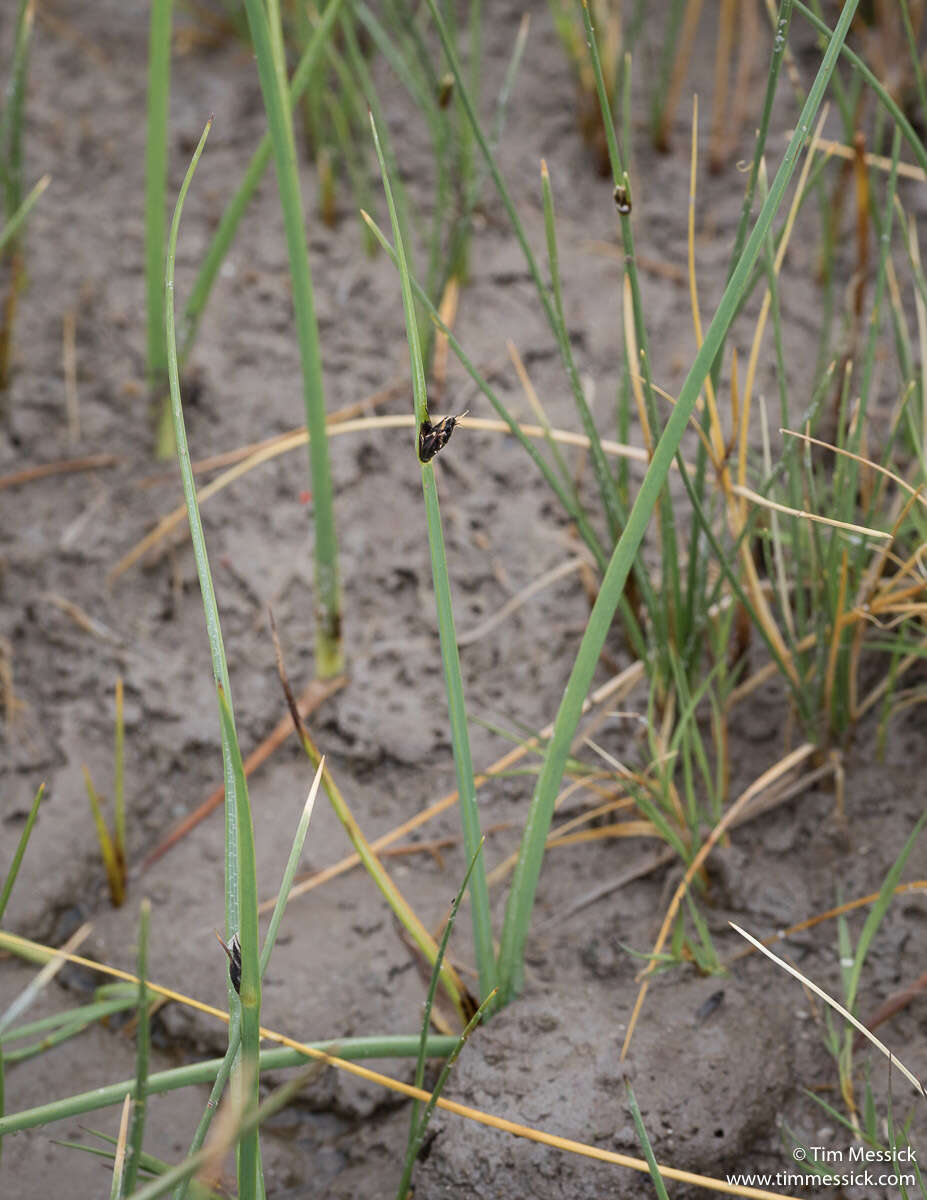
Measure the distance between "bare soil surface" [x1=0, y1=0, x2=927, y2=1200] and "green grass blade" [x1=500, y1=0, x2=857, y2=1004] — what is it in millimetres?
137

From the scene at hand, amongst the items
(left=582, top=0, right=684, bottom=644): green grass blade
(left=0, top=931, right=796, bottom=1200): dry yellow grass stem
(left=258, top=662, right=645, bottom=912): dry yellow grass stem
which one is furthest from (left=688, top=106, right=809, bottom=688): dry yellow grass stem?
(left=0, top=931, right=796, bottom=1200): dry yellow grass stem

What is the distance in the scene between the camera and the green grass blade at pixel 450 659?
0.75 m

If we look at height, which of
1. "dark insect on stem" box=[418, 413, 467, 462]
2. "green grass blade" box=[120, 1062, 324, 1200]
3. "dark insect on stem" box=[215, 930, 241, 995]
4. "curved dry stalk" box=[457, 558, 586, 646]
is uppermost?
"dark insect on stem" box=[418, 413, 467, 462]

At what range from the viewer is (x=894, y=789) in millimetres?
1129

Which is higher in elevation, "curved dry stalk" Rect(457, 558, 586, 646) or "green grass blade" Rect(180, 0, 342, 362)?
"green grass blade" Rect(180, 0, 342, 362)

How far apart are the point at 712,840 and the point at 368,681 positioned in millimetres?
470

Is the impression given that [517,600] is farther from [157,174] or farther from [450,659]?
[157,174]

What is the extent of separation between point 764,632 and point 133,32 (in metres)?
1.63

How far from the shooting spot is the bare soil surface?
3.20ft

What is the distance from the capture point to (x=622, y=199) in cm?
87

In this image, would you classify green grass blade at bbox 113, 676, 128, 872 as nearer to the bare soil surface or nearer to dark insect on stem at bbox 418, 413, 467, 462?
the bare soil surface

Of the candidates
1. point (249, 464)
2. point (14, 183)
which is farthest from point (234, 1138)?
point (14, 183)

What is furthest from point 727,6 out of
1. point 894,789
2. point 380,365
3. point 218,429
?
point 894,789

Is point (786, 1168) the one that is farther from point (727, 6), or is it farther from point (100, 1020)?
point (727, 6)
